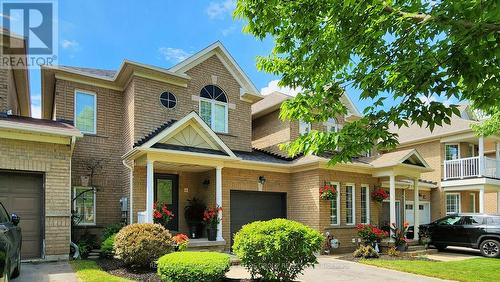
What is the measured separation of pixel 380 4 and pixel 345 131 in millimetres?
1937

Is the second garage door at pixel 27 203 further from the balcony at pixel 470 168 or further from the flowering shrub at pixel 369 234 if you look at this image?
the balcony at pixel 470 168

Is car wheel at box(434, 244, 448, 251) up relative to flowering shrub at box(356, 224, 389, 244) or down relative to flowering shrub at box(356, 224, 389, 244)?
down

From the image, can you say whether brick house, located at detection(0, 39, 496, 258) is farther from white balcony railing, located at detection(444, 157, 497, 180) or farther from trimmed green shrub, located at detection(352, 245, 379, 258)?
white balcony railing, located at detection(444, 157, 497, 180)

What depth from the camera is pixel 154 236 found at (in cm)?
1045

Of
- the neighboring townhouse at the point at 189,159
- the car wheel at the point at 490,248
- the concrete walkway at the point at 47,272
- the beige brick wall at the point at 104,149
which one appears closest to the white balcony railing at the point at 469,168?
the neighboring townhouse at the point at 189,159

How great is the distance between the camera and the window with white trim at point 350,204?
17.7 m

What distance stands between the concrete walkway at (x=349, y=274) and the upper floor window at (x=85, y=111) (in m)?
7.78

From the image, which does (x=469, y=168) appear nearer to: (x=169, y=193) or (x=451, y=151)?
(x=451, y=151)

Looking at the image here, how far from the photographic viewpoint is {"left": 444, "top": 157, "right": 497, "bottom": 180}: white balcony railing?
71.6ft

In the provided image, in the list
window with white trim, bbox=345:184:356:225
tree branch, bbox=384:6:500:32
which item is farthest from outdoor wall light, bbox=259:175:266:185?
tree branch, bbox=384:6:500:32

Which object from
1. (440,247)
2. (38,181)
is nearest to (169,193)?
(38,181)

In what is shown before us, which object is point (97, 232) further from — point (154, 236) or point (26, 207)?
point (154, 236)

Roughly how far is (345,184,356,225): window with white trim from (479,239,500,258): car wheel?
522 centimetres

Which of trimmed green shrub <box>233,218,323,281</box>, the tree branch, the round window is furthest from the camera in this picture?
the round window
